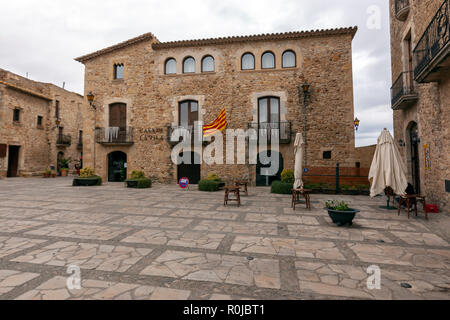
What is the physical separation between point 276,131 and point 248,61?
4.57 meters

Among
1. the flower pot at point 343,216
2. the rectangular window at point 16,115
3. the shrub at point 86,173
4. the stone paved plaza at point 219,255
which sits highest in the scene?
the rectangular window at point 16,115

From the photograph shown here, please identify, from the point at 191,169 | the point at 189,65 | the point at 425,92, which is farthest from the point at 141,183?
the point at 425,92

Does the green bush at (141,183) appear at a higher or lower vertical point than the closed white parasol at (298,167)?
lower

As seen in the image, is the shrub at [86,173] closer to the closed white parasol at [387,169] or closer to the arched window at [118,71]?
the arched window at [118,71]

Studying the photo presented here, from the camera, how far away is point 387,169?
6719 mm

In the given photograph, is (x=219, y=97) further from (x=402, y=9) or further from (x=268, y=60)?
(x=402, y=9)

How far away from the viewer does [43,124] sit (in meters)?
20.8

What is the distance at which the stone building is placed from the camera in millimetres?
12898

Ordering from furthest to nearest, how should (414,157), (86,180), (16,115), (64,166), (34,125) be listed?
1. (64,166)
2. (34,125)
3. (16,115)
4. (86,180)
5. (414,157)

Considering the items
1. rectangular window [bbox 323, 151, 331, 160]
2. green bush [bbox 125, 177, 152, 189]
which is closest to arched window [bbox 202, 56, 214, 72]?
green bush [bbox 125, 177, 152, 189]

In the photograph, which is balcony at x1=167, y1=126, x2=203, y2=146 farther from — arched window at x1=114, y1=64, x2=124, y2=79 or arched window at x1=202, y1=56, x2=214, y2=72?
arched window at x1=114, y1=64, x2=124, y2=79

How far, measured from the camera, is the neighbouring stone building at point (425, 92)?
636 centimetres

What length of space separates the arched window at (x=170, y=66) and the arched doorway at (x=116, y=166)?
6.20 metres

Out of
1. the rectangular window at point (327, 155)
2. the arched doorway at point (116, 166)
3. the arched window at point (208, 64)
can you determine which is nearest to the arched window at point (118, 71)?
the arched doorway at point (116, 166)
